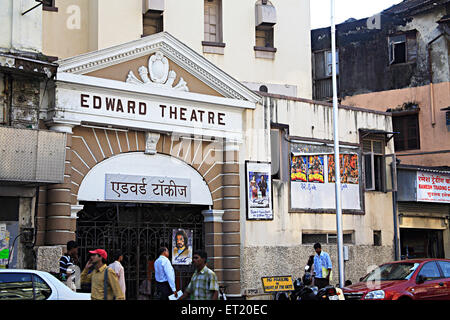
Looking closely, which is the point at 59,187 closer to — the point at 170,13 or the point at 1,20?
the point at 1,20

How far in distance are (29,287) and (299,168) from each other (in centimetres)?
1149

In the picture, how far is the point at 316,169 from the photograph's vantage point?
2116 centimetres

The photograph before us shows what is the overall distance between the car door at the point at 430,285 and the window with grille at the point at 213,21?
12918 millimetres

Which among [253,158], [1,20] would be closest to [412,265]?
[253,158]

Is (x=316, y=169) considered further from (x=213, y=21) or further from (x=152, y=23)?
(x=152, y=23)

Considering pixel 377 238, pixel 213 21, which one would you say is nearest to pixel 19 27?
pixel 213 21

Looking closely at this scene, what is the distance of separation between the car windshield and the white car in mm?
7831

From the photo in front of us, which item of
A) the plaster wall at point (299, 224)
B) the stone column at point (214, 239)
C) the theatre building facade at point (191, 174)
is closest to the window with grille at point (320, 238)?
the theatre building facade at point (191, 174)

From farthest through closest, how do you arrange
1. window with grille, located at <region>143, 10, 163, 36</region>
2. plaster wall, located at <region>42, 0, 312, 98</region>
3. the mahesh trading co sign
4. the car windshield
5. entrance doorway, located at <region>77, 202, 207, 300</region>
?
window with grille, located at <region>143, 10, 163, 36</region>
the mahesh trading co sign
plaster wall, located at <region>42, 0, 312, 98</region>
entrance doorway, located at <region>77, 202, 207, 300</region>
the car windshield

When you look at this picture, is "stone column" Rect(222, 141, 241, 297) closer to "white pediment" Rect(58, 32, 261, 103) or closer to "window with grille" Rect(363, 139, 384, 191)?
"white pediment" Rect(58, 32, 261, 103)

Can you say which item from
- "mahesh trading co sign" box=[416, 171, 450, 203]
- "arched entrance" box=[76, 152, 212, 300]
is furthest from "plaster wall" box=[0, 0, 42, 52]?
"mahesh trading co sign" box=[416, 171, 450, 203]

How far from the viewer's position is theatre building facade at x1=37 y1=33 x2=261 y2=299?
1644 cm

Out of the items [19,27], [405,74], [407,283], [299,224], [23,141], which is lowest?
[407,283]

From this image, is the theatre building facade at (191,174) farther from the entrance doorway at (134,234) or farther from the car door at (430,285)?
the car door at (430,285)
